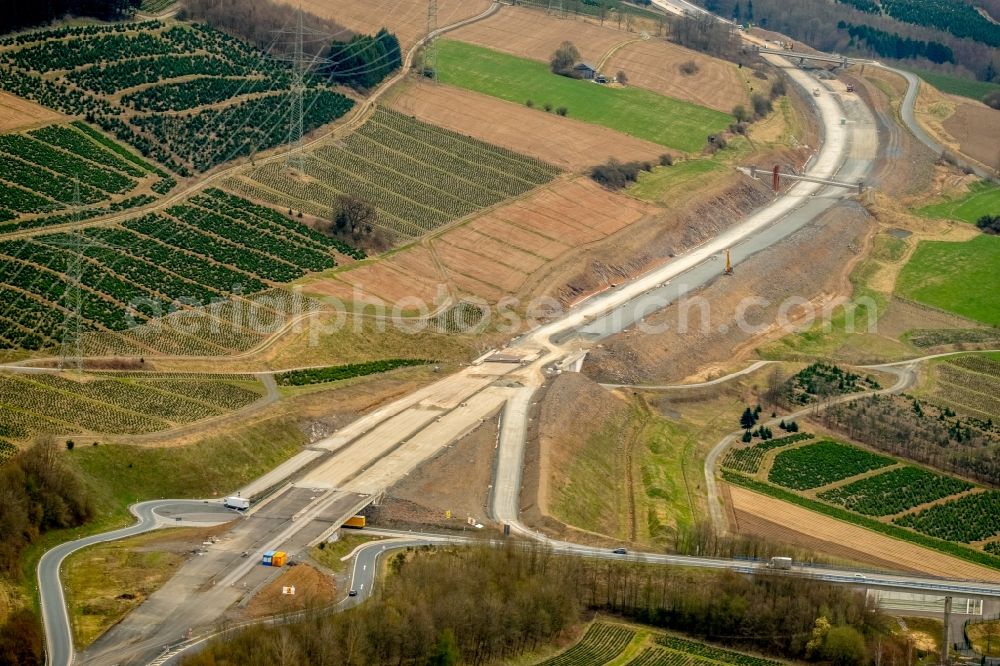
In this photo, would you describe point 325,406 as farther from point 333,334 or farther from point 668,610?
point 668,610

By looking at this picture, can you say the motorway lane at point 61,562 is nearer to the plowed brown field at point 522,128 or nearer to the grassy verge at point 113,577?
the grassy verge at point 113,577

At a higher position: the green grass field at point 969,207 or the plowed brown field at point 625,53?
the plowed brown field at point 625,53

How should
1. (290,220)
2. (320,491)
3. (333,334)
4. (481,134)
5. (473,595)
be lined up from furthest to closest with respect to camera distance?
(481,134) → (290,220) → (333,334) → (320,491) → (473,595)

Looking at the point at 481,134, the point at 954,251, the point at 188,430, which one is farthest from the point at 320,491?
the point at 954,251

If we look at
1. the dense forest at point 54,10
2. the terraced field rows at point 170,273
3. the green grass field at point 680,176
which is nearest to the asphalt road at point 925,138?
the green grass field at point 680,176

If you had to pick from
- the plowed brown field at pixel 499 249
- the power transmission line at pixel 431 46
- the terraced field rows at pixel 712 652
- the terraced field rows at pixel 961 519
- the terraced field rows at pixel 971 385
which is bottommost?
the terraced field rows at pixel 971 385

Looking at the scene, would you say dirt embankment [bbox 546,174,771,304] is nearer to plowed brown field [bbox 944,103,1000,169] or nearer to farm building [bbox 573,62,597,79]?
farm building [bbox 573,62,597,79]

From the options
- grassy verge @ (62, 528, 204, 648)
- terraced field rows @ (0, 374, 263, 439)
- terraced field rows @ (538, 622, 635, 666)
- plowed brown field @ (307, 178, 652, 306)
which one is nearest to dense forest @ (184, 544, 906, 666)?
terraced field rows @ (538, 622, 635, 666)
